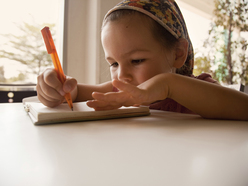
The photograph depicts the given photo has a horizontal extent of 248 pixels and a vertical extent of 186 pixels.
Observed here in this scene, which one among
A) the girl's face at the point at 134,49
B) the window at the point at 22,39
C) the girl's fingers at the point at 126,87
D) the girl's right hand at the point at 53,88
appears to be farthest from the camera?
the window at the point at 22,39

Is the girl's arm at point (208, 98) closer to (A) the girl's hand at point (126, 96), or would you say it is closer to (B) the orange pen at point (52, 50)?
(A) the girl's hand at point (126, 96)

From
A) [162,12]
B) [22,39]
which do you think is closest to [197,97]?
[162,12]

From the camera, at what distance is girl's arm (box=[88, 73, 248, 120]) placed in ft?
1.27

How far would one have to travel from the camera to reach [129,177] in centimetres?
13

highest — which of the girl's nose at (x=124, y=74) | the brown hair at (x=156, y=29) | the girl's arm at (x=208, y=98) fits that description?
the brown hair at (x=156, y=29)

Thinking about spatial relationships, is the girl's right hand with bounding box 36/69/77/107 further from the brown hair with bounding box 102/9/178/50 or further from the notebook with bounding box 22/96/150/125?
the brown hair with bounding box 102/9/178/50

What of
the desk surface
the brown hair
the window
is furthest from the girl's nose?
the window

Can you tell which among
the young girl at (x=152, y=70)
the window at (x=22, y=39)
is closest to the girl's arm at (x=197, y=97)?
the young girl at (x=152, y=70)

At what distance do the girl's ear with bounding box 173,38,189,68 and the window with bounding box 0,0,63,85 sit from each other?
40.7 inches

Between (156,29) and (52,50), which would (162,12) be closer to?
(156,29)

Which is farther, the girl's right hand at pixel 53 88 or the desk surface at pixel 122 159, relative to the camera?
the girl's right hand at pixel 53 88

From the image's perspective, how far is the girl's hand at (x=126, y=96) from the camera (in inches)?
13.1

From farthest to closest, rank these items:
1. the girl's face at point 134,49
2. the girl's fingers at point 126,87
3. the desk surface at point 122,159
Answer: the girl's face at point 134,49 < the girl's fingers at point 126,87 < the desk surface at point 122,159

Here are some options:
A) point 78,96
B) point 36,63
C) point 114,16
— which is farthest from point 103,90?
point 36,63
